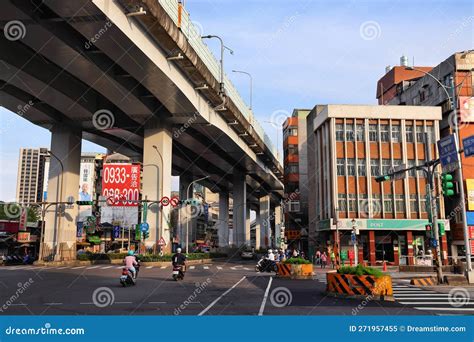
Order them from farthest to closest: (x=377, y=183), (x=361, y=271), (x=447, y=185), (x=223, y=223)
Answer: (x=223, y=223) → (x=377, y=183) → (x=447, y=185) → (x=361, y=271)

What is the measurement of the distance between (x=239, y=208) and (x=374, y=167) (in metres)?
29.2

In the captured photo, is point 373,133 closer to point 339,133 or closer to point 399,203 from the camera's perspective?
point 339,133

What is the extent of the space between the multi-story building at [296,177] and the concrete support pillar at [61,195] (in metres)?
32.7

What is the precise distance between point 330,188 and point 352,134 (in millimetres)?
6055

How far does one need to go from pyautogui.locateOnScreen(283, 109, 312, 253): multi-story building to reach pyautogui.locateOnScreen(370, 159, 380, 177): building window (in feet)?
65.8

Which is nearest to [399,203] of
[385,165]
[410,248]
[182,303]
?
[385,165]

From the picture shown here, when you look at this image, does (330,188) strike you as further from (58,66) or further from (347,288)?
(347,288)

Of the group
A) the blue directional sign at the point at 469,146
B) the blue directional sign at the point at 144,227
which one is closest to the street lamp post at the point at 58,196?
the blue directional sign at the point at 144,227

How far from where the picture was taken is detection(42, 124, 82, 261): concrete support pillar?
4094 centimetres

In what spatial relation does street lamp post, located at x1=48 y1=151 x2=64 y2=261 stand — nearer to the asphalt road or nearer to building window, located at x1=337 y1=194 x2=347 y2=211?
the asphalt road

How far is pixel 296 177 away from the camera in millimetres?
75375

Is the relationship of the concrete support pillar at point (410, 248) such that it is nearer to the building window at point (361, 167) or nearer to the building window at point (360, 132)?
the building window at point (361, 167)

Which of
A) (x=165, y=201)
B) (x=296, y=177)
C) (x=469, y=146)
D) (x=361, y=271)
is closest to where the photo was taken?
(x=361, y=271)

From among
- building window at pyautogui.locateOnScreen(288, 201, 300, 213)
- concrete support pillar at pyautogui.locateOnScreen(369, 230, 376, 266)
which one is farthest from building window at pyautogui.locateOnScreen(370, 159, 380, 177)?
building window at pyautogui.locateOnScreen(288, 201, 300, 213)
